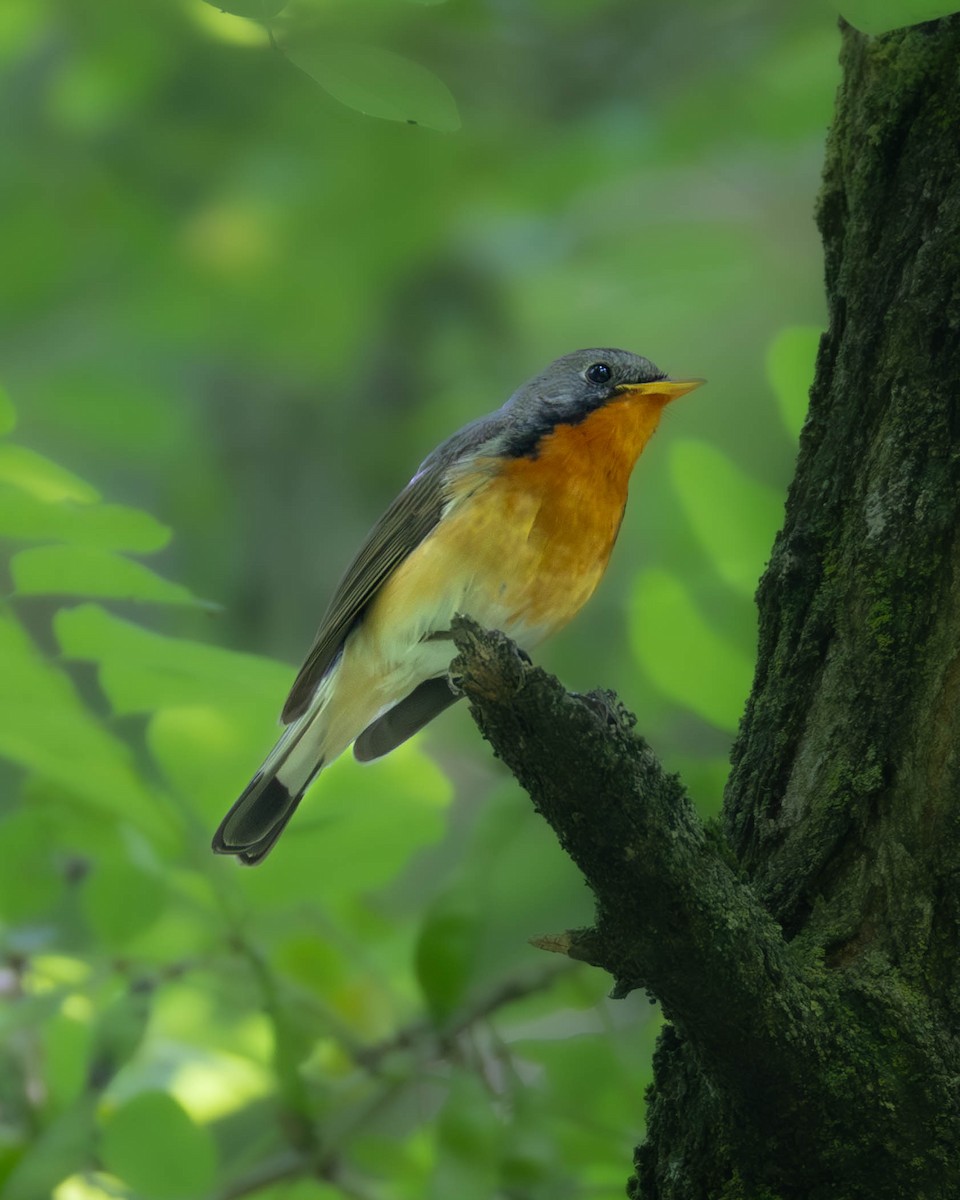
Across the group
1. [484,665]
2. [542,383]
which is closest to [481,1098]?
[484,665]

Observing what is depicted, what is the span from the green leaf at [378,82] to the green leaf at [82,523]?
1.06m

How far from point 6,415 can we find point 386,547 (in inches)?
68.5

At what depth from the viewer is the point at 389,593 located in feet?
13.8

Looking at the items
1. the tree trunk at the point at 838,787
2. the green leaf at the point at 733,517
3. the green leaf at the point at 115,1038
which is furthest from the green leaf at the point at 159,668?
the green leaf at the point at 733,517

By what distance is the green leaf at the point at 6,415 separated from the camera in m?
2.71

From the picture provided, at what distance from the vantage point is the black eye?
4.65m

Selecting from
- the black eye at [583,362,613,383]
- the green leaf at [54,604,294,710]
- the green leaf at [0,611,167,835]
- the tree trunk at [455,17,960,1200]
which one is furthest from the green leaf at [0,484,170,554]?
the black eye at [583,362,613,383]

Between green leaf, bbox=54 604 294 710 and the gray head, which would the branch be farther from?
the gray head

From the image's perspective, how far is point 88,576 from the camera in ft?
8.33

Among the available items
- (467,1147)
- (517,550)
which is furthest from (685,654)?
(467,1147)

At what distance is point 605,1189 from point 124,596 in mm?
1727

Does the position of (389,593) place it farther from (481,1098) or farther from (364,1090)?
(481,1098)

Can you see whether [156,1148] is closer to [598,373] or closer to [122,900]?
[122,900]

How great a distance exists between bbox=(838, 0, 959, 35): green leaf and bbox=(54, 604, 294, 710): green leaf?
1.62m
